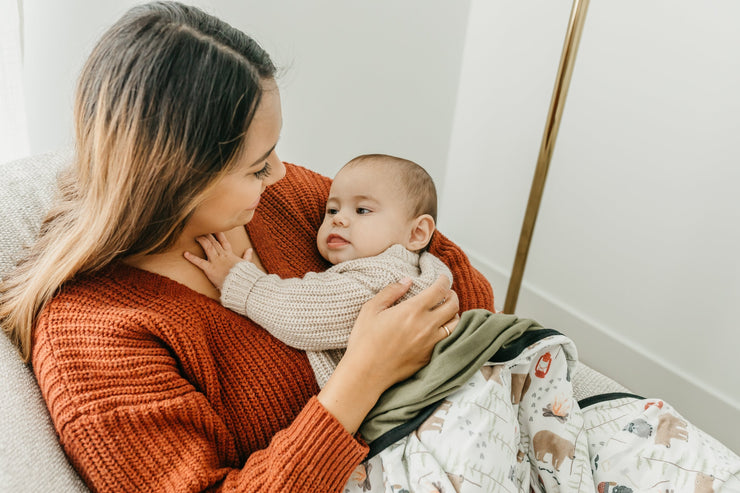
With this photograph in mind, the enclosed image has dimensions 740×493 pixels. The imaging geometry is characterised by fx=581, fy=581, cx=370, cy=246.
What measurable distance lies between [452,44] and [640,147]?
2.94ft

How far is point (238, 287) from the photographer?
1.06 meters

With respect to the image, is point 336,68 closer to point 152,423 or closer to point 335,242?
point 335,242

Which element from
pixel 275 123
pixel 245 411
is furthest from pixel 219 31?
pixel 245 411

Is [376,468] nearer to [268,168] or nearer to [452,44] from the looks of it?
[268,168]

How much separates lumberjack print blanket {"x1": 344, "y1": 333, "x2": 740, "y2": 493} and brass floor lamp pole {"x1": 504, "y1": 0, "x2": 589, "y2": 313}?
29.7 inches

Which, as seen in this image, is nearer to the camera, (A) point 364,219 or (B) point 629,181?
(A) point 364,219

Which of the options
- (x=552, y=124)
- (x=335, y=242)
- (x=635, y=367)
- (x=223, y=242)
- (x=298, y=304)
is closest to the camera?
(x=298, y=304)

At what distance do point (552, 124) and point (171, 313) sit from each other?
1.19 m

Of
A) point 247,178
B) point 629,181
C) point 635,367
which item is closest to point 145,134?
point 247,178

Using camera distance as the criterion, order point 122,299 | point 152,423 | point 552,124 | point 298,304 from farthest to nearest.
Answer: point 552,124 → point 298,304 → point 122,299 → point 152,423

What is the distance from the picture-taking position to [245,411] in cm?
98

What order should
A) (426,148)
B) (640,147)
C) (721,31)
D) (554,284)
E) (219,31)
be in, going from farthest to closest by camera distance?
(426,148) < (554,284) < (640,147) < (721,31) < (219,31)

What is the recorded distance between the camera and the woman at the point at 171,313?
84 cm

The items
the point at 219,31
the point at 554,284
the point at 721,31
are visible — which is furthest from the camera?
the point at 554,284
